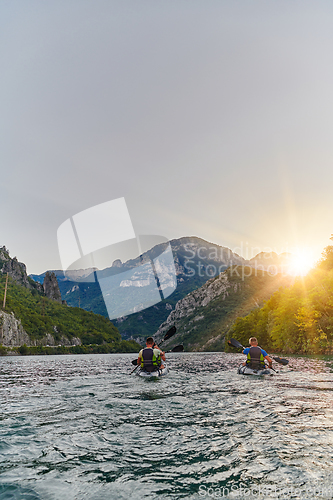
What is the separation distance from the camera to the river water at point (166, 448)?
5.49 metres

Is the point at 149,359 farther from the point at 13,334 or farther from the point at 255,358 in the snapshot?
the point at 13,334

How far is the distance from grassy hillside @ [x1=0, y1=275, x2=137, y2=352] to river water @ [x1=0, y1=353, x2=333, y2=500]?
13370cm

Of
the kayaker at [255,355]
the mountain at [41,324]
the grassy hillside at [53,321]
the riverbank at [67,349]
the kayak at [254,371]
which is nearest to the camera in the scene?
the kayak at [254,371]

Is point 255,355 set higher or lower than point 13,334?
higher

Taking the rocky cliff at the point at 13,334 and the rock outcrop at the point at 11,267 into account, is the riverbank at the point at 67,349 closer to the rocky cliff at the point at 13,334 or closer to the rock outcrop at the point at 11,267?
the rocky cliff at the point at 13,334

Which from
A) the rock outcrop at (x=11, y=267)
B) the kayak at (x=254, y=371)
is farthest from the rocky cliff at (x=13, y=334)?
the kayak at (x=254, y=371)

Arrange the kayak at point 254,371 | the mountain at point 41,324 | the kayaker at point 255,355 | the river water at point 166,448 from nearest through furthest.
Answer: the river water at point 166,448 → the kayak at point 254,371 → the kayaker at point 255,355 → the mountain at point 41,324

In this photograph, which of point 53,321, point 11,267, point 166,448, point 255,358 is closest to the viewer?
point 166,448

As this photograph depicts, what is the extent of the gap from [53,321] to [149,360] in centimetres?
15505

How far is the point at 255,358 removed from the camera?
24.1 m

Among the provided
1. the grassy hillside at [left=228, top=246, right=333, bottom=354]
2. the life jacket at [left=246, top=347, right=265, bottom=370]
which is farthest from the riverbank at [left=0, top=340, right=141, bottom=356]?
the life jacket at [left=246, top=347, right=265, bottom=370]

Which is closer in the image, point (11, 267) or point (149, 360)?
point (149, 360)

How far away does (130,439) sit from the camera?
839 centimetres

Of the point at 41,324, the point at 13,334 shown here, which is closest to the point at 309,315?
the point at 13,334
